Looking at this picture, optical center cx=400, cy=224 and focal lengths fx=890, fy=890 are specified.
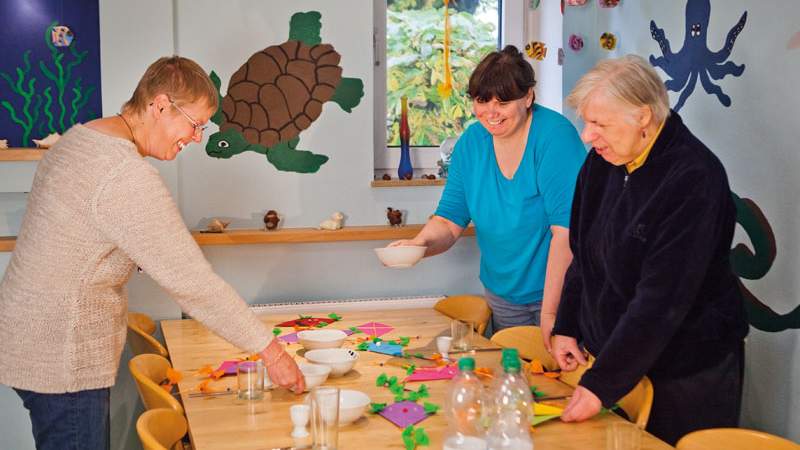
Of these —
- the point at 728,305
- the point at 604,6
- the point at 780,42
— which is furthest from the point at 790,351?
the point at 604,6

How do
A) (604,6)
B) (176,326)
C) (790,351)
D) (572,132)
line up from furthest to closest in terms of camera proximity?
(604,6), (176,326), (572,132), (790,351)

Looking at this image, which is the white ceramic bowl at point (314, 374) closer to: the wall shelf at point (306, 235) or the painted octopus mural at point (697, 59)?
the wall shelf at point (306, 235)

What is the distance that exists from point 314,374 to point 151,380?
0.53 meters

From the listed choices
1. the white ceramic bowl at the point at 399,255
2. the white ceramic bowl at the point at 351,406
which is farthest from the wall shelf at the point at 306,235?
the white ceramic bowl at the point at 351,406

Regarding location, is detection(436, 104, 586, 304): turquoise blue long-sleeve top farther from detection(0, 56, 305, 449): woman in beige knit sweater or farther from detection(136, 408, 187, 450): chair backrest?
detection(136, 408, 187, 450): chair backrest

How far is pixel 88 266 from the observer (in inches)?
82.0

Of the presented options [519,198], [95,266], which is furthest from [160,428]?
[519,198]

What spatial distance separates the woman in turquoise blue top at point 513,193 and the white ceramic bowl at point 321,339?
59cm

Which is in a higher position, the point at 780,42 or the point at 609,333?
the point at 780,42

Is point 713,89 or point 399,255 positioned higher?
point 713,89

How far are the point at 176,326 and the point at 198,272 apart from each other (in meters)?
1.45

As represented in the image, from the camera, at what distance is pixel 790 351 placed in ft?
9.12

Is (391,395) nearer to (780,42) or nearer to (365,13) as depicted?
(780,42)

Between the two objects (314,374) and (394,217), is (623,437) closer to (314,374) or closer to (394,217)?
(314,374)
